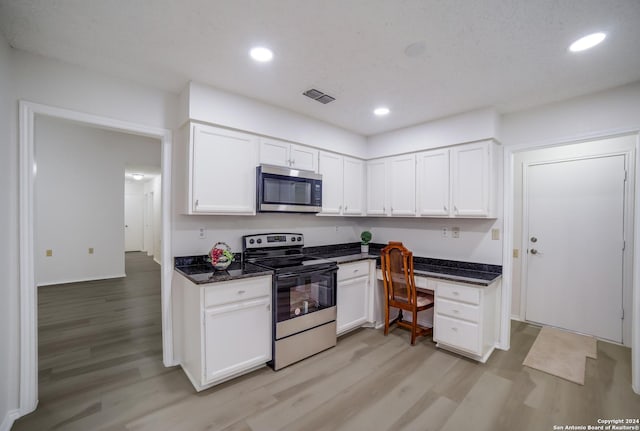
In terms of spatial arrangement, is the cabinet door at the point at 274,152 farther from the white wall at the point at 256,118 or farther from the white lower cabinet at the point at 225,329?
the white lower cabinet at the point at 225,329

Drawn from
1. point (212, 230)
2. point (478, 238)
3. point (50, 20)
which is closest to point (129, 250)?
point (212, 230)

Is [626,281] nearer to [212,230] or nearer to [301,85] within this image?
[301,85]

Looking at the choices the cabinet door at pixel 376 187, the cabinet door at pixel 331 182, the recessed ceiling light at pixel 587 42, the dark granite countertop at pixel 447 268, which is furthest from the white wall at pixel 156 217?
the recessed ceiling light at pixel 587 42

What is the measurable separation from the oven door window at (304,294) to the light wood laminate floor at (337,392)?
0.48 metres

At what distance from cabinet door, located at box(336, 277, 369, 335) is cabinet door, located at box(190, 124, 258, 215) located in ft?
4.50

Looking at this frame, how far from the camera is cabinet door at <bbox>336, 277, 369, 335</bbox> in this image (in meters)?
3.18

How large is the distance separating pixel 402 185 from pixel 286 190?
153cm

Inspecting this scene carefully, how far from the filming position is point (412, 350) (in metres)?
2.99

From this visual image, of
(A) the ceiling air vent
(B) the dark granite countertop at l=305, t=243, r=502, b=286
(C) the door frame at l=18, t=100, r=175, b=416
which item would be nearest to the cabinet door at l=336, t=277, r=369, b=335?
(B) the dark granite countertop at l=305, t=243, r=502, b=286

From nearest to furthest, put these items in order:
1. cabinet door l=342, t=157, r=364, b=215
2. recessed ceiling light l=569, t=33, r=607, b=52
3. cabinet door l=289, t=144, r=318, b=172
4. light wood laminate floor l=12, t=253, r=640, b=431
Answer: recessed ceiling light l=569, t=33, r=607, b=52 → light wood laminate floor l=12, t=253, r=640, b=431 → cabinet door l=289, t=144, r=318, b=172 → cabinet door l=342, t=157, r=364, b=215

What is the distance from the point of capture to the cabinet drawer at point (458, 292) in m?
2.72

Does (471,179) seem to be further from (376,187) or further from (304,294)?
(304,294)

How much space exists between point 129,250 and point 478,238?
10608mm

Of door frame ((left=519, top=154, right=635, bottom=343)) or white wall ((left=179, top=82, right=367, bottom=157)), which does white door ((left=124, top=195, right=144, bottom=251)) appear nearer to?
white wall ((left=179, top=82, right=367, bottom=157))
